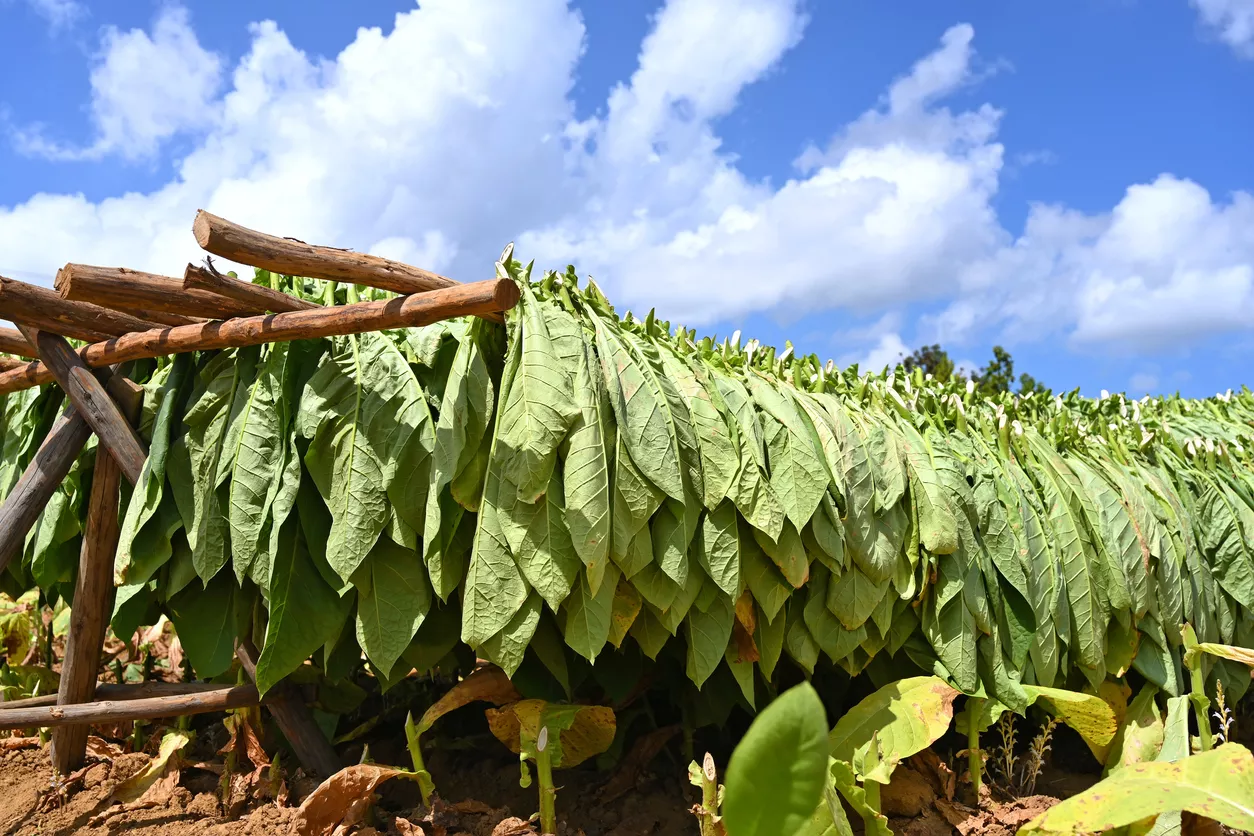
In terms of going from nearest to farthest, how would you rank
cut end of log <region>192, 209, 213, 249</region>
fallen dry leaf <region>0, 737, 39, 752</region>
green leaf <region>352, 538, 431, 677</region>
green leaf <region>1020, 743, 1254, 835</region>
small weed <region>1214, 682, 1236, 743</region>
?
1. green leaf <region>1020, 743, 1254, 835</region>
2. cut end of log <region>192, 209, 213, 249</region>
3. green leaf <region>352, 538, 431, 677</region>
4. small weed <region>1214, 682, 1236, 743</region>
5. fallen dry leaf <region>0, 737, 39, 752</region>

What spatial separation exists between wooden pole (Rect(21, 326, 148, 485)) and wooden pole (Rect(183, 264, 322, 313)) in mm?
628

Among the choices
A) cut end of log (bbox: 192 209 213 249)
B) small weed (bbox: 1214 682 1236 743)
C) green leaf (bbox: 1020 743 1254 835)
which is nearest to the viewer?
green leaf (bbox: 1020 743 1254 835)

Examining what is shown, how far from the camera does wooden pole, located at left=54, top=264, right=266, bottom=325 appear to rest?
9.14 feet

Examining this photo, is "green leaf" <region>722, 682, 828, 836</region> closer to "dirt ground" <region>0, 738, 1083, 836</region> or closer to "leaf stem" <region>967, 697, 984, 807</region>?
"dirt ground" <region>0, 738, 1083, 836</region>

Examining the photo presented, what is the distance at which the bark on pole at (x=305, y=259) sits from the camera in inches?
97.7

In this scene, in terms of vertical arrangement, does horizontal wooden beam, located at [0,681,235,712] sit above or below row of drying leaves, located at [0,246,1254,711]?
below

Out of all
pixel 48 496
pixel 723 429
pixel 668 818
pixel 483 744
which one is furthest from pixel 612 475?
pixel 48 496

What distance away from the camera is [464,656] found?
332cm

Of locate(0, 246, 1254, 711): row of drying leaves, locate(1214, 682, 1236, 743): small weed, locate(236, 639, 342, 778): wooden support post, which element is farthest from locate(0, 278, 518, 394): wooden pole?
locate(1214, 682, 1236, 743): small weed

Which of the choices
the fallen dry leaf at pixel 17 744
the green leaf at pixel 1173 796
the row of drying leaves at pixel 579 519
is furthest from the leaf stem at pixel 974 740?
the fallen dry leaf at pixel 17 744

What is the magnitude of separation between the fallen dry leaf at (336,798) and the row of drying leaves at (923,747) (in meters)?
0.98

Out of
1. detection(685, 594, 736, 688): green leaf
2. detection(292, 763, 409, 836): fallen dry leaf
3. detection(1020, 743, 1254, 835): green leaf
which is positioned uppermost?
detection(685, 594, 736, 688): green leaf

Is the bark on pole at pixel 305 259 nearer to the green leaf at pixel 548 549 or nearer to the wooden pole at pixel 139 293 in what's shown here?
the wooden pole at pixel 139 293

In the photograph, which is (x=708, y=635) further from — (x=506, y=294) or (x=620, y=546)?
(x=506, y=294)
